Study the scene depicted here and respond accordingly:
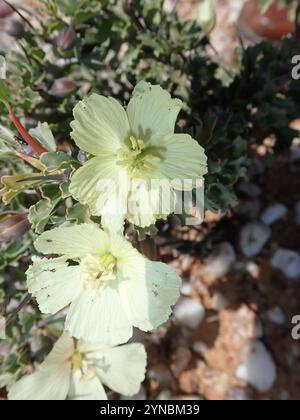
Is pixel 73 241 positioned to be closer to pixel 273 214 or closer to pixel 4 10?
pixel 4 10

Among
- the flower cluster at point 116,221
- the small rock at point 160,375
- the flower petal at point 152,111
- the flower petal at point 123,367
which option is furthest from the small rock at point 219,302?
the flower petal at point 152,111

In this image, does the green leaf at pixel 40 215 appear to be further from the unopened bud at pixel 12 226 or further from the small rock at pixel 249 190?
the small rock at pixel 249 190

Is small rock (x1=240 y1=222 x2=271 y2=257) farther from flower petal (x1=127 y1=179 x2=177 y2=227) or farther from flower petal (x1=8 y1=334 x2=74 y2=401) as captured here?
flower petal (x1=127 y1=179 x2=177 y2=227)

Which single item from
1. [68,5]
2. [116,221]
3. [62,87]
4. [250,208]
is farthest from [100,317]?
[250,208]

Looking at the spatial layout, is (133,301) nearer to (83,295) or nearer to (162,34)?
(83,295)

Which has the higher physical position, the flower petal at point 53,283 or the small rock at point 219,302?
the flower petal at point 53,283
